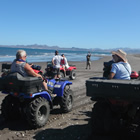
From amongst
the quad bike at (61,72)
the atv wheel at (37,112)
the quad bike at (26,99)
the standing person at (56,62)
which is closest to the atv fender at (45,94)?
the quad bike at (26,99)

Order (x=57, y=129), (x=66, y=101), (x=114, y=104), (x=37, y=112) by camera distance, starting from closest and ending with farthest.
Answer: (x=114, y=104) < (x=37, y=112) < (x=57, y=129) < (x=66, y=101)

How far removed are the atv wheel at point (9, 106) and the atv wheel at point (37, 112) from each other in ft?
2.08

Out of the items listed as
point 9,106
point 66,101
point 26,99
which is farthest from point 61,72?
point 26,99

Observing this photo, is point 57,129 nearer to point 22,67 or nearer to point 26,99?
point 26,99

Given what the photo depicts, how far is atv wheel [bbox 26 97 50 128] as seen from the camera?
4.52 meters

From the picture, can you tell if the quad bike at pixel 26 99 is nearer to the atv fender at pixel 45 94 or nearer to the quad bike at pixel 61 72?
Result: the atv fender at pixel 45 94

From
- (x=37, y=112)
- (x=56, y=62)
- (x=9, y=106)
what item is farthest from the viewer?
(x=56, y=62)

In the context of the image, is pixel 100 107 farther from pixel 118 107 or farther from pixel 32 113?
pixel 32 113

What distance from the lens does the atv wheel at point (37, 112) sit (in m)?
4.52

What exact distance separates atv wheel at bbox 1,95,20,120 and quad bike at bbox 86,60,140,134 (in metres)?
2.14

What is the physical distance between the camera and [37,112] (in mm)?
4578

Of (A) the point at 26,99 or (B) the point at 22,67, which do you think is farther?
(A) the point at 26,99

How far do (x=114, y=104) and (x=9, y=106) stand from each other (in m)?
2.65

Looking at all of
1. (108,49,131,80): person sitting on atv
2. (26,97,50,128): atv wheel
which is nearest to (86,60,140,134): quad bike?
(108,49,131,80): person sitting on atv
